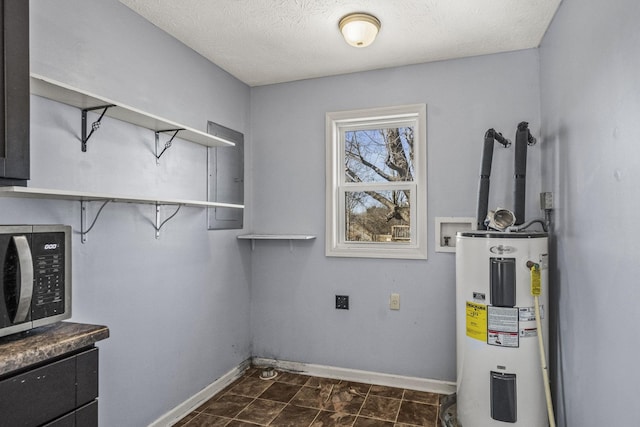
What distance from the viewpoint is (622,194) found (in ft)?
4.48

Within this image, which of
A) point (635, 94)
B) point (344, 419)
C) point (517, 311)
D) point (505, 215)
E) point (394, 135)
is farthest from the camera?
point (394, 135)

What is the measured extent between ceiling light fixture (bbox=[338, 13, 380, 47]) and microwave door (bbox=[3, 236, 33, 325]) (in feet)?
6.14

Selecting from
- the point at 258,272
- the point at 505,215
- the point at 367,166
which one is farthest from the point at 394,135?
the point at 258,272

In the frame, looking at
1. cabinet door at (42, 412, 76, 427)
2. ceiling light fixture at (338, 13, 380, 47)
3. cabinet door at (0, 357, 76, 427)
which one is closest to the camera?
cabinet door at (0, 357, 76, 427)

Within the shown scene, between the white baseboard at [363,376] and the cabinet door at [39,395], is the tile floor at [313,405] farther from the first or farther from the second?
the cabinet door at [39,395]

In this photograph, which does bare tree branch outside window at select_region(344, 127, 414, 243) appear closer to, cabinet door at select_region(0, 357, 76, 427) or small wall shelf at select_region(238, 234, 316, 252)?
small wall shelf at select_region(238, 234, 316, 252)

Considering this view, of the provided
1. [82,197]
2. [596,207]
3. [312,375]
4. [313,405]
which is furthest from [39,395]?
[312,375]

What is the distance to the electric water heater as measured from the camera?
2006mm

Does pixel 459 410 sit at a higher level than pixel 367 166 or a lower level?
lower

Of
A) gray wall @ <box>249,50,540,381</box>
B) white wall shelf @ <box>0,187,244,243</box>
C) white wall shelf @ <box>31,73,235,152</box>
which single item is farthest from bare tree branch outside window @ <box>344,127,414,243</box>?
white wall shelf @ <box>0,187,244,243</box>

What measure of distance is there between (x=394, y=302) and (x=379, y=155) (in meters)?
1.15

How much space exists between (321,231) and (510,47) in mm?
1861

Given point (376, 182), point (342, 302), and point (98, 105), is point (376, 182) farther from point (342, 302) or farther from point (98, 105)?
point (98, 105)

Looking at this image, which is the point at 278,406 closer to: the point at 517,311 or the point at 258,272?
the point at 258,272
